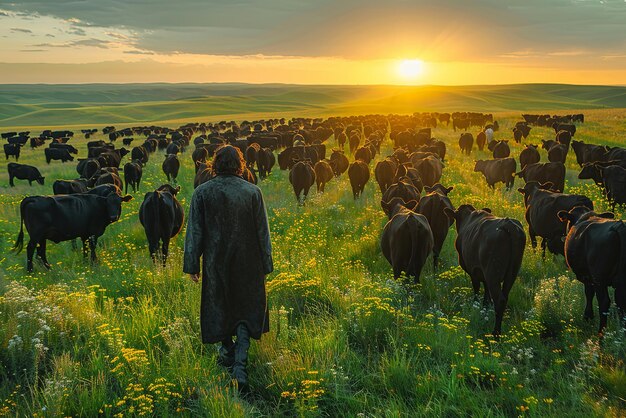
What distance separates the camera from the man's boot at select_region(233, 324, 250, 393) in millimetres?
4766

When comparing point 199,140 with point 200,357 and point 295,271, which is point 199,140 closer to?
point 295,271

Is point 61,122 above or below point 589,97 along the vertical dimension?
below

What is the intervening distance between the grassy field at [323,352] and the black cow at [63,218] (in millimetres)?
1176

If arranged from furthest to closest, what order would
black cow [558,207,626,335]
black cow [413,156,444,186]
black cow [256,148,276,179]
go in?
black cow [256,148,276,179], black cow [413,156,444,186], black cow [558,207,626,335]

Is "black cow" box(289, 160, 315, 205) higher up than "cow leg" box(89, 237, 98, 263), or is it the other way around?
"black cow" box(289, 160, 315, 205)

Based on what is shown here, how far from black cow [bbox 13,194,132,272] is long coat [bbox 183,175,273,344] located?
6658 mm

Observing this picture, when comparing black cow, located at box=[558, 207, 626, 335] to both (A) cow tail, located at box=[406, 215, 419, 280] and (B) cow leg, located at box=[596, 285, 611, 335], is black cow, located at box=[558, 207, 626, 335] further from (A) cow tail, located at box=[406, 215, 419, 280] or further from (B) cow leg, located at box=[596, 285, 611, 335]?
(A) cow tail, located at box=[406, 215, 419, 280]

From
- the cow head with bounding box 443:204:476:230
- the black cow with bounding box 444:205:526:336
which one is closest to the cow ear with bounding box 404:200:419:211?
the cow head with bounding box 443:204:476:230

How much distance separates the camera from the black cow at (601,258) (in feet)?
19.3

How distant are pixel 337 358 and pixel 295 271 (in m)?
3.10

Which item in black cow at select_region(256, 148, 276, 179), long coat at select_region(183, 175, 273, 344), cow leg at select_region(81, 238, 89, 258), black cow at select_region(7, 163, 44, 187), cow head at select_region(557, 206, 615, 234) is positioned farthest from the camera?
black cow at select_region(7, 163, 44, 187)

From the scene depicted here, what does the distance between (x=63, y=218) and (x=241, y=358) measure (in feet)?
23.9

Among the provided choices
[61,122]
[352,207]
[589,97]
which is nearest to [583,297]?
[352,207]

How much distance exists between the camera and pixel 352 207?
15.5 meters
